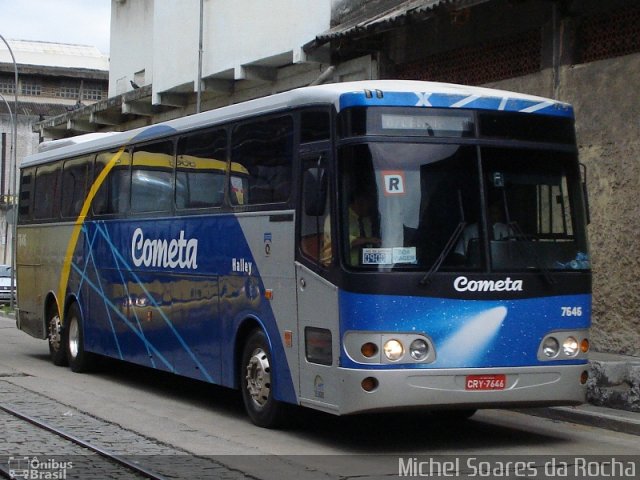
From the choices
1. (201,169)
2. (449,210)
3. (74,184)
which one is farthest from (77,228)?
(449,210)

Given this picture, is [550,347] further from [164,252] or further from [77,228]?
[77,228]

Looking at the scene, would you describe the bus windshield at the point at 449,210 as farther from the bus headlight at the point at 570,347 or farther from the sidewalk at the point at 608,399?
the sidewalk at the point at 608,399

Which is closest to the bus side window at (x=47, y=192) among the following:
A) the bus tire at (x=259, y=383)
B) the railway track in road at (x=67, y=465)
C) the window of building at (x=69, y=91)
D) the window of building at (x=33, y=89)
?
the bus tire at (x=259, y=383)

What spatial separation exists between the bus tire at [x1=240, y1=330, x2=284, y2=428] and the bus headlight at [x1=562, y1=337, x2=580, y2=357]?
8.56ft

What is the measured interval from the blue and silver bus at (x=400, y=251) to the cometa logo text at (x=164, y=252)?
828 millimetres

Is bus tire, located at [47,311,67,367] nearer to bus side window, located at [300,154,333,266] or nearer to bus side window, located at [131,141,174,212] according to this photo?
bus side window, located at [131,141,174,212]

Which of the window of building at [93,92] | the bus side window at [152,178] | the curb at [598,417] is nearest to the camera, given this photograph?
the curb at [598,417]

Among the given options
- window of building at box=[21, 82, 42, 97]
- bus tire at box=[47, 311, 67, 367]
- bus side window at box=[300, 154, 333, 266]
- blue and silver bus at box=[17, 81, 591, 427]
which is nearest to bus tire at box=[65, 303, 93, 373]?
bus tire at box=[47, 311, 67, 367]

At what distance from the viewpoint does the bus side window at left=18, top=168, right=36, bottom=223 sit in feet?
61.5

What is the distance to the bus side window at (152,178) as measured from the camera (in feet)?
44.4

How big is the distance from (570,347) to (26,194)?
11.2 metres

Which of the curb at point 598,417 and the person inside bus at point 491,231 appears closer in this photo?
the person inside bus at point 491,231

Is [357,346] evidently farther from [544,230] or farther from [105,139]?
[105,139]

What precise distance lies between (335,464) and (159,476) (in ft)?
4.90
